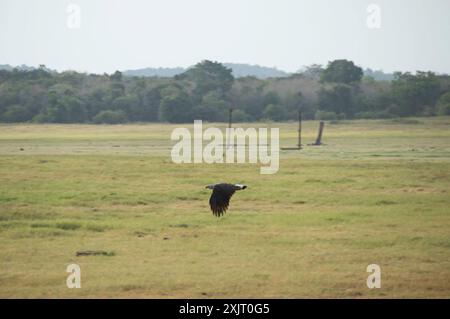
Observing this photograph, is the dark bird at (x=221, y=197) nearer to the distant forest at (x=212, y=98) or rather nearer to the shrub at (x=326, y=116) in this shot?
the distant forest at (x=212, y=98)

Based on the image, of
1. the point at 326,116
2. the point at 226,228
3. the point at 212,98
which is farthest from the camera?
the point at 212,98

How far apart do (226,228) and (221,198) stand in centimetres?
284

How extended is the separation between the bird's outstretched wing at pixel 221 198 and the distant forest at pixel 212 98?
158 ft

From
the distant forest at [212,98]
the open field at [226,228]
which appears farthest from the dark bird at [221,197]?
the distant forest at [212,98]

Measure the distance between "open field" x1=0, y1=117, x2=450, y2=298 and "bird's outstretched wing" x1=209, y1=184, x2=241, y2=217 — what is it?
0.84 metres

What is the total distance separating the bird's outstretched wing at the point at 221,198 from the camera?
46.5ft

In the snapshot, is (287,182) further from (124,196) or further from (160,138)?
(160,138)

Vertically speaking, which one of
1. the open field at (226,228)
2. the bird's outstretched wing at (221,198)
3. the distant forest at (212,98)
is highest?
the distant forest at (212,98)

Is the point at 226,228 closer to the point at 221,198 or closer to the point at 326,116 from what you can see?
the point at 221,198

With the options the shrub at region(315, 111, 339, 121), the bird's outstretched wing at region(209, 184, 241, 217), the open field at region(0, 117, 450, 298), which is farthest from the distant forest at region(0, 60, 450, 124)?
the bird's outstretched wing at region(209, 184, 241, 217)

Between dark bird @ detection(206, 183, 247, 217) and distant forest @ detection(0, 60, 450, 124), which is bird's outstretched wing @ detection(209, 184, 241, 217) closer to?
dark bird @ detection(206, 183, 247, 217)

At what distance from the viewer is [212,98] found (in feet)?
216

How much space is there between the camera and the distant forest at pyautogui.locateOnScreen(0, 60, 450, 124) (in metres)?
63.0

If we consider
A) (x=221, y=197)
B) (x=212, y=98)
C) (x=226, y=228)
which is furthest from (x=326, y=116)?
(x=221, y=197)
